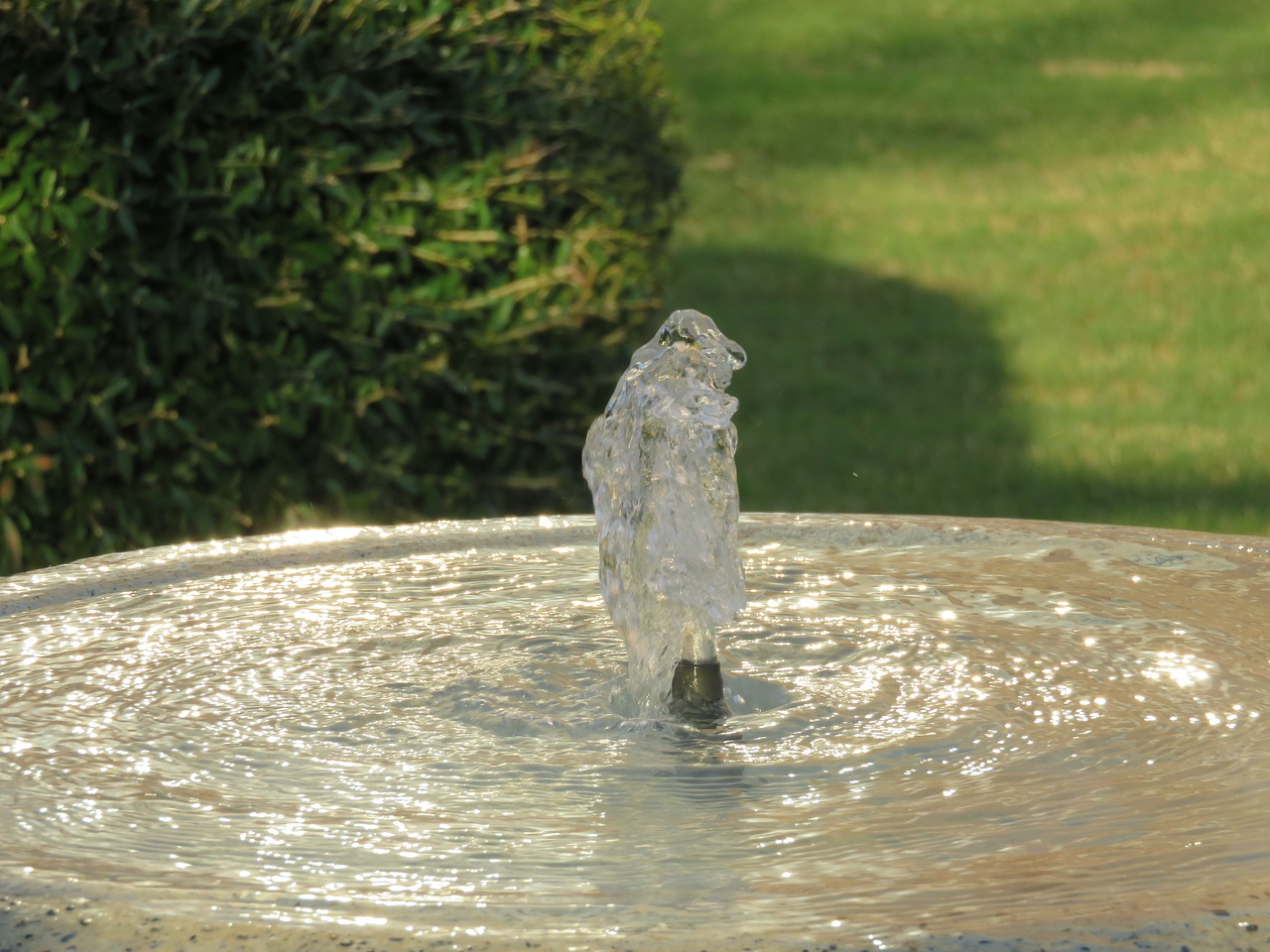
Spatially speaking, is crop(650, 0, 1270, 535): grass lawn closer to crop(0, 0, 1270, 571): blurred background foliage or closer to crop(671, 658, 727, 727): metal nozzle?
crop(0, 0, 1270, 571): blurred background foliage

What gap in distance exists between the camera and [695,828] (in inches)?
68.5

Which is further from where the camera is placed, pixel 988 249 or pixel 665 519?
pixel 988 249

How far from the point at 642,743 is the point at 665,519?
38cm

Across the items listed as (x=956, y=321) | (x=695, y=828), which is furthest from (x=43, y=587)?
(x=956, y=321)

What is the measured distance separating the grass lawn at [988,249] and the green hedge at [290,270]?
215cm

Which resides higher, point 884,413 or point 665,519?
point 665,519

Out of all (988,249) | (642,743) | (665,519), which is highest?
(988,249)

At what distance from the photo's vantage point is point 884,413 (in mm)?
7926

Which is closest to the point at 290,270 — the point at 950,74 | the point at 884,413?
the point at 884,413

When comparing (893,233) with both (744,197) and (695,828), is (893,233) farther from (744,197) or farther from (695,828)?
(695,828)

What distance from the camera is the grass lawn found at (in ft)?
23.1

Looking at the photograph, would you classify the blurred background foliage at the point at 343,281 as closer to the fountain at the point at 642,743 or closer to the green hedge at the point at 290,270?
the green hedge at the point at 290,270

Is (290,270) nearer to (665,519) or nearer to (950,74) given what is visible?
(665,519)

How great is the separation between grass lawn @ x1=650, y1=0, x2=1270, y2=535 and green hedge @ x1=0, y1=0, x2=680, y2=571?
2153 millimetres
